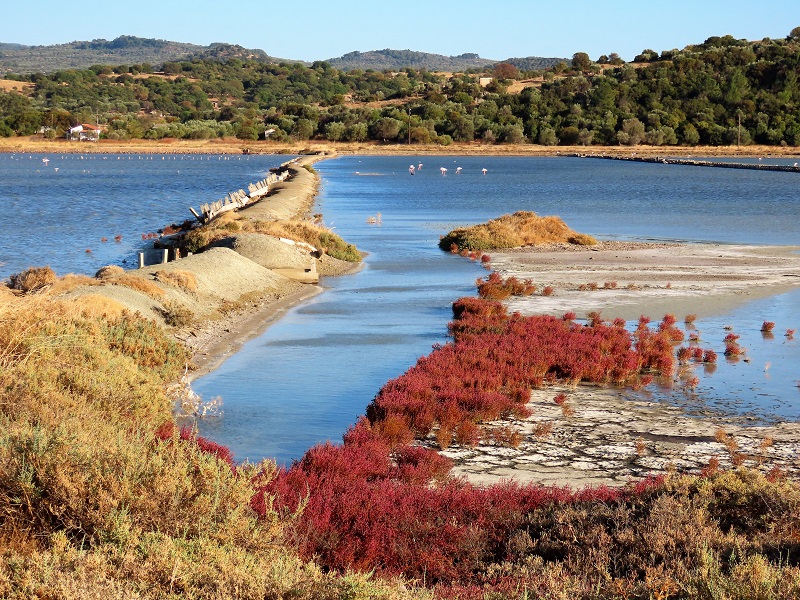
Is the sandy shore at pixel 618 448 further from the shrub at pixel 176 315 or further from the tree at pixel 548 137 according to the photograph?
the tree at pixel 548 137

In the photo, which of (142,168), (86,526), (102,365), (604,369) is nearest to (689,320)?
(604,369)

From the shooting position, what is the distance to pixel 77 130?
460ft

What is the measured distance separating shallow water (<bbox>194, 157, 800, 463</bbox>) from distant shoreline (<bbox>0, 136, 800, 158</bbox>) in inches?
2725

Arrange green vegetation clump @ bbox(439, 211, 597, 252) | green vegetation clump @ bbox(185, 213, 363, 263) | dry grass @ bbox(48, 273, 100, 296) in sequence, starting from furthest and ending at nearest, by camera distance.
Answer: green vegetation clump @ bbox(439, 211, 597, 252), green vegetation clump @ bbox(185, 213, 363, 263), dry grass @ bbox(48, 273, 100, 296)

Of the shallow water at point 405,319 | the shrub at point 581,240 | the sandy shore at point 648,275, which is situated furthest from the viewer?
the shrub at point 581,240

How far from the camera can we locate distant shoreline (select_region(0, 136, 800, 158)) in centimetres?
12738

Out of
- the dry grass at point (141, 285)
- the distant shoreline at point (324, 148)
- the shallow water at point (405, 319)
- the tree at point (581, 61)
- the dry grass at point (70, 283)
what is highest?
the tree at point (581, 61)

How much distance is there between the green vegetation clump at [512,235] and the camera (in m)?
31.6

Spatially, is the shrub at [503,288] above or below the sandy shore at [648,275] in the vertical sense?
above

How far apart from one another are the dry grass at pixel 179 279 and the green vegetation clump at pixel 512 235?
12.9m

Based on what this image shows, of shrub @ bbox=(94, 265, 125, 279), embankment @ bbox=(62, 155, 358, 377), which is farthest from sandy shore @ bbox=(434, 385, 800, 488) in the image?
shrub @ bbox=(94, 265, 125, 279)

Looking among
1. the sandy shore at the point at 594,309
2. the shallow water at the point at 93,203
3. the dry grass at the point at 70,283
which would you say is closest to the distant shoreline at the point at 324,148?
the shallow water at the point at 93,203

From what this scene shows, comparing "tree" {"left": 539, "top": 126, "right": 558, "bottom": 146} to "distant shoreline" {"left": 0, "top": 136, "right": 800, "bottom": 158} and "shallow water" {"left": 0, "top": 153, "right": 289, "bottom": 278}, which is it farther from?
"shallow water" {"left": 0, "top": 153, "right": 289, "bottom": 278}

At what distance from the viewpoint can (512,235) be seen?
3247cm
